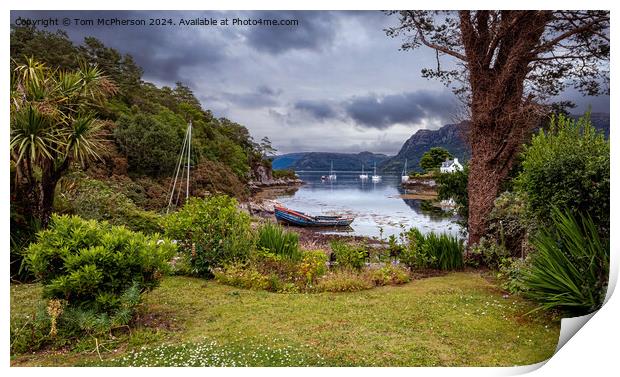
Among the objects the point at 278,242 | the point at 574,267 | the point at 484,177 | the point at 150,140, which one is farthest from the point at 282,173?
the point at 574,267

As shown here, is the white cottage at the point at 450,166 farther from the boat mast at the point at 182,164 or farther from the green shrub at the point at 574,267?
the boat mast at the point at 182,164

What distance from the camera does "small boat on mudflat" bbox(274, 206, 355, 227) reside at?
30.1 feet

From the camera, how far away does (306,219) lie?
978 cm

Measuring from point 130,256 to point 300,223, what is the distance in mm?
5855

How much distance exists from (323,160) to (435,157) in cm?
210

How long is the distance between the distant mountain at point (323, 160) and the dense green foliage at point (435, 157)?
829 millimetres

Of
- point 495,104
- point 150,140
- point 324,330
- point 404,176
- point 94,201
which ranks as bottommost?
point 324,330

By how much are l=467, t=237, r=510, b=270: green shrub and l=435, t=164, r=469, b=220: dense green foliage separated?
110 centimetres

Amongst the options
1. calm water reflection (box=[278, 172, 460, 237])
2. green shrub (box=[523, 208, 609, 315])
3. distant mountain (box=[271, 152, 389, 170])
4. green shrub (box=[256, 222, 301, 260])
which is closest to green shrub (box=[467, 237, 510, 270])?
green shrub (box=[523, 208, 609, 315])

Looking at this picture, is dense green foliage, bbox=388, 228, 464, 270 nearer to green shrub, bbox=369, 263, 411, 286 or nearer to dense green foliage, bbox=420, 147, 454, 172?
green shrub, bbox=369, 263, 411, 286

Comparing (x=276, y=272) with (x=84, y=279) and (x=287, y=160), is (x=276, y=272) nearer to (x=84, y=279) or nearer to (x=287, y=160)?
(x=287, y=160)

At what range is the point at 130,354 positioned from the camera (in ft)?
12.5
